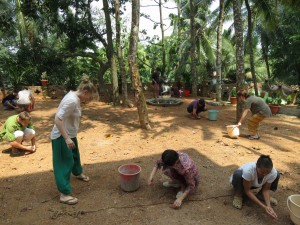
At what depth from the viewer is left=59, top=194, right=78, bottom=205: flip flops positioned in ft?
11.2

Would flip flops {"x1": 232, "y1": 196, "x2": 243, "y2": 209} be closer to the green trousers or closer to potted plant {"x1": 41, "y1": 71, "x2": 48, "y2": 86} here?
the green trousers

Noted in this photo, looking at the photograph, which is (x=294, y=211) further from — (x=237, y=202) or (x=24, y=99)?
(x=24, y=99)

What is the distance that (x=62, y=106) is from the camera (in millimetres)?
3094

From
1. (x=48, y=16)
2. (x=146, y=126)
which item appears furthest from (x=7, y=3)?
(x=146, y=126)

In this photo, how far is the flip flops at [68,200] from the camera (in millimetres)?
3426

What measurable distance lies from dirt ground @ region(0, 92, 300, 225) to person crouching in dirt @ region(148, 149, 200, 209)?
0.16 metres

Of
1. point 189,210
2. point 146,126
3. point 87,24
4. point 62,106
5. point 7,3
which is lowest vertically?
point 189,210

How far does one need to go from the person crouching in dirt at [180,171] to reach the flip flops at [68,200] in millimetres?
1018

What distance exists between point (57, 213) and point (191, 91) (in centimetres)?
1207

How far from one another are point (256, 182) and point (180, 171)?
97 cm

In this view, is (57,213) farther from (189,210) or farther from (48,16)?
(48,16)

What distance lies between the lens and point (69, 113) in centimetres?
314

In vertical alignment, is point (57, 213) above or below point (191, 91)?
below

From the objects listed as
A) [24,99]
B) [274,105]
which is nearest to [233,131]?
[274,105]
